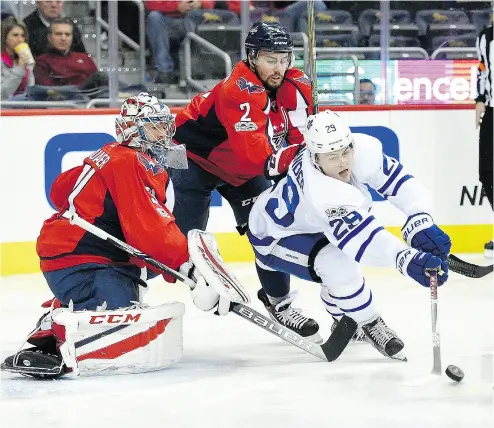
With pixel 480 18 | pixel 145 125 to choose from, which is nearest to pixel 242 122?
pixel 145 125

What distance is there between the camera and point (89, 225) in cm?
329

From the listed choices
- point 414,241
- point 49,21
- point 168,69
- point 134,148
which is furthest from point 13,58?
point 414,241

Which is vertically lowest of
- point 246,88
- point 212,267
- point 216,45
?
point 212,267

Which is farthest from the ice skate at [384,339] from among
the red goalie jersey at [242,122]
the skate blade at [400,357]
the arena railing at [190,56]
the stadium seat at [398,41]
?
the stadium seat at [398,41]

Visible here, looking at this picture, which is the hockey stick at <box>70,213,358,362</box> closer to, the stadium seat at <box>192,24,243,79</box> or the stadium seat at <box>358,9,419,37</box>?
the stadium seat at <box>192,24,243,79</box>

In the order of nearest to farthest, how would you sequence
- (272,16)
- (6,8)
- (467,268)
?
(467,268), (6,8), (272,16)

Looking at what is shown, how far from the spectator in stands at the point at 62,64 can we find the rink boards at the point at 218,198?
23cm

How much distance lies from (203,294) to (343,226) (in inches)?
16.9

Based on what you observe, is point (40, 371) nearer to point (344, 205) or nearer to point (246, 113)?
point (344, 205)

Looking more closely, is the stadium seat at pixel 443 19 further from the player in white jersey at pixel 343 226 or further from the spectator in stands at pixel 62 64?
the player in white jersey at pixel 343 226

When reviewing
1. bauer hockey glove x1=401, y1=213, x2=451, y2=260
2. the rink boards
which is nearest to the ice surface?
bauer hockey glove x1=401, y1=213, x2=451, y2=260

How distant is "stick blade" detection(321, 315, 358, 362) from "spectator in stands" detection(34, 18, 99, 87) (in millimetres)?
2670

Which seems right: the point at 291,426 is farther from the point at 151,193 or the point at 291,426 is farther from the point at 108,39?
the point at 108,39

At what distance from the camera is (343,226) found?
3.20m
